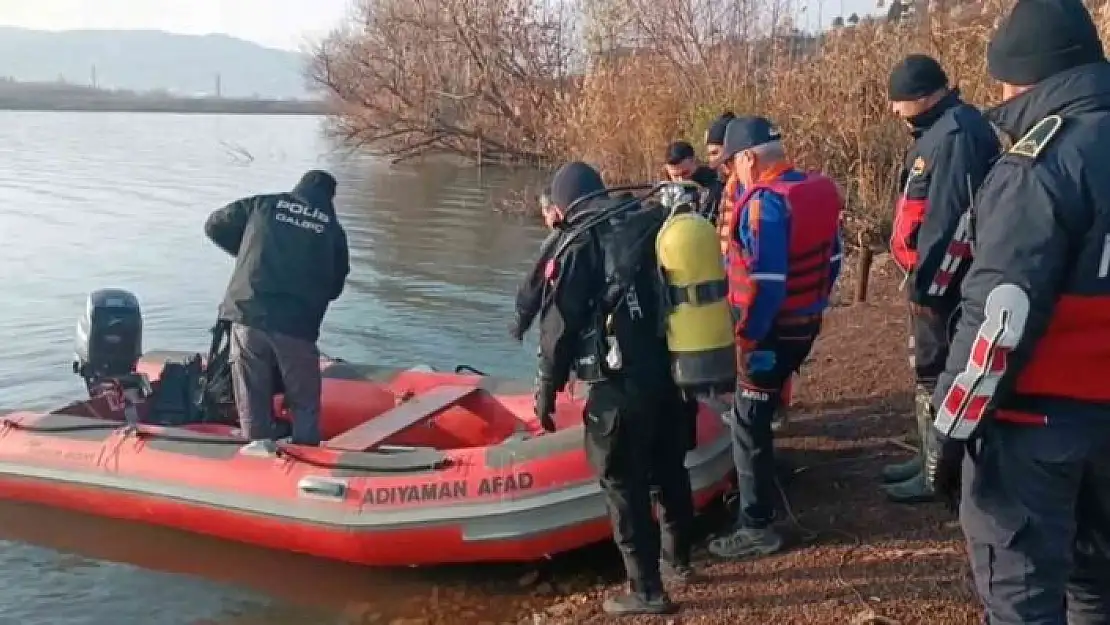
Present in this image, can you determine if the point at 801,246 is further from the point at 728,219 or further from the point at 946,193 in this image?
the point at 946,193

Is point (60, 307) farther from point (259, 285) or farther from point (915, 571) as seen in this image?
point (915, 571)

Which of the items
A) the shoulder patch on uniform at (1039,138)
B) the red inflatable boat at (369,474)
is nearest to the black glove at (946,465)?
the shoulder patch on uniform at (1039,138)

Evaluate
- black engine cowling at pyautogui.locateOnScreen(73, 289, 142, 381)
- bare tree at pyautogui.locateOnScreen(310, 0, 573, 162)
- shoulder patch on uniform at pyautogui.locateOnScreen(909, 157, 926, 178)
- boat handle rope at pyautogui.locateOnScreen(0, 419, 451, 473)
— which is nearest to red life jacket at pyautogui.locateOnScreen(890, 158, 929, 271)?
shoulder patch on uniform at pyautogui.locateOnScreen(909, 157, 926, 178)

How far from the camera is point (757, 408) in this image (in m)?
4.09

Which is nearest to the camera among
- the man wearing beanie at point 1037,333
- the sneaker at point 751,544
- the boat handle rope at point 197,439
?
the man wearing beanie at point 1037,333

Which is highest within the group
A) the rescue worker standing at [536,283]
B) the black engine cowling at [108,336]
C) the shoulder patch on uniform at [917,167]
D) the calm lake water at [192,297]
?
the shoulder patch on uniform at [917,167]

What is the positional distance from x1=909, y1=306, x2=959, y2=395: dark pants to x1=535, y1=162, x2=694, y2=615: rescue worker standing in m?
0.96

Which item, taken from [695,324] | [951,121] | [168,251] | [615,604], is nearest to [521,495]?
[615,604]

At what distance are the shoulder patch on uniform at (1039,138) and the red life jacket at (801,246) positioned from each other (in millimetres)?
1631

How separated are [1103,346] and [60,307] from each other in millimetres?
10324

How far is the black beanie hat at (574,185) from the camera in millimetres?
3684

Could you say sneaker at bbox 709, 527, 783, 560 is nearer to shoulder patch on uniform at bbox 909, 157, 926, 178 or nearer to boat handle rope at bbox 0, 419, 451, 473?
boat handle rope at bbox 0, 419, 451, 473

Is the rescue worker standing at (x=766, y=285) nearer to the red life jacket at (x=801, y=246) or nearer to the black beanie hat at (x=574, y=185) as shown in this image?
the red life jacket at (x=801, y=246)

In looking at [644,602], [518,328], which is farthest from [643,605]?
[518,328]
